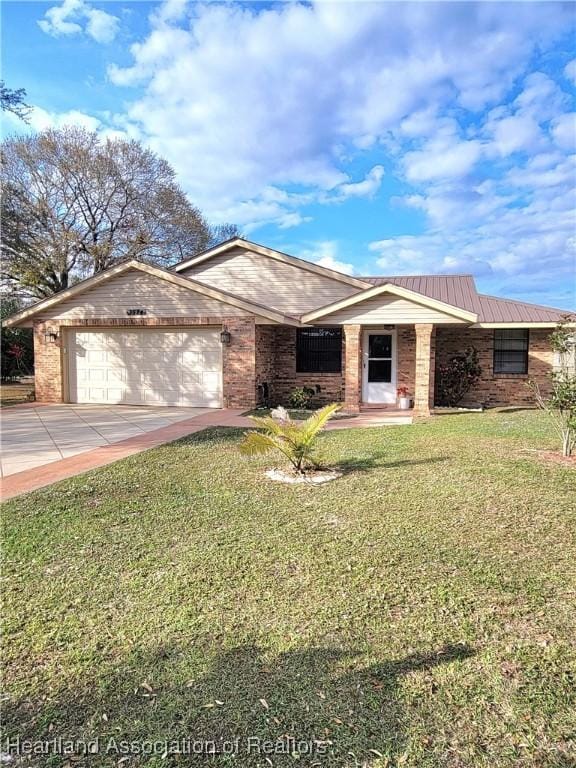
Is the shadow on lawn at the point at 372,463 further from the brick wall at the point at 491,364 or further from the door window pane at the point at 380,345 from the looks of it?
the brick wall at the point at 491,364

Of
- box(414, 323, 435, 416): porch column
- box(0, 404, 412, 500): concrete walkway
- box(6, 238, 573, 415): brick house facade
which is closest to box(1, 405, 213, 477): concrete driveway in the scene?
box(0, 404, 412, 500): concrete walkway

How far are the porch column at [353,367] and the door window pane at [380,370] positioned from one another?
61.7 inches

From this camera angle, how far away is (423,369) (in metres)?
12.6

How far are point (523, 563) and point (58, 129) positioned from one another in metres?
27.5

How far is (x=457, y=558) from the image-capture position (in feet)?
12.7

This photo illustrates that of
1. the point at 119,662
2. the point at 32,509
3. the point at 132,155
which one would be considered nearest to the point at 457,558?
the point at 119,662

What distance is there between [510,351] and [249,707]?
47.4 ft

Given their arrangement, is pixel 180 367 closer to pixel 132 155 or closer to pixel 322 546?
pixel 322 546

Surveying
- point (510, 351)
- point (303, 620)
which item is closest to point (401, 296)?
point (510, 351)

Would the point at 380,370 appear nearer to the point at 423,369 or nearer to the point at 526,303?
the point at 423,369

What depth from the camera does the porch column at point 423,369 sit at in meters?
12.6

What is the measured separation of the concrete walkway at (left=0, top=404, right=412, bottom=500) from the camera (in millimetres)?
6668

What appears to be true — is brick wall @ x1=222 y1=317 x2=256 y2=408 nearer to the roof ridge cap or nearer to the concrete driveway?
the concrete driveway

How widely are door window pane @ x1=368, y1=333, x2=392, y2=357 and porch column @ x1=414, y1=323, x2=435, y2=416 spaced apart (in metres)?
1.77
